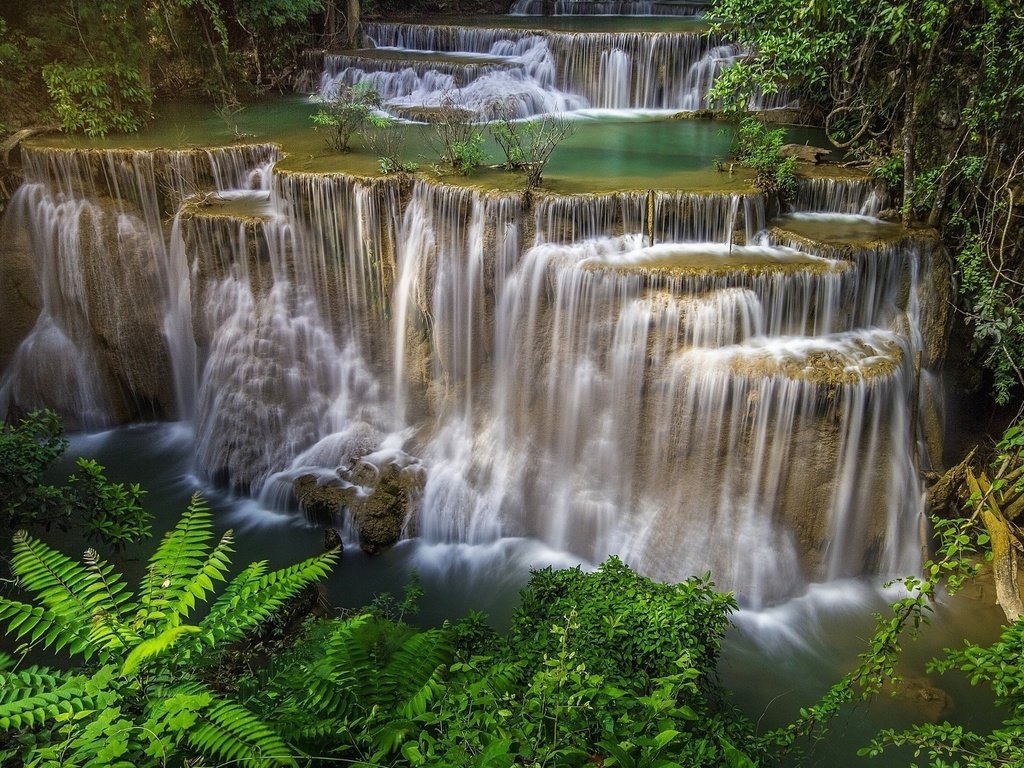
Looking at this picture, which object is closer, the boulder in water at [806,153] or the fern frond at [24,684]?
the fern frond at [24,684]

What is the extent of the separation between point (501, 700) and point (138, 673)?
1.56 meters

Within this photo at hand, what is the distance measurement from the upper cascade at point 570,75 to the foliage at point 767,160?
4158mm

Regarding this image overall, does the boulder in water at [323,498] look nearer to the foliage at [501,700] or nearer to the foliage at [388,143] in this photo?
the foliage at [501,700]

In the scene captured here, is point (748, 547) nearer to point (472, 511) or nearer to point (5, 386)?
point (472, 511)

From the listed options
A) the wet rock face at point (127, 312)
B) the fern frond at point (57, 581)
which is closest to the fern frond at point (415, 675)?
the fern frond at point (57, 581)

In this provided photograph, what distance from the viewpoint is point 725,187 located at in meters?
9.26

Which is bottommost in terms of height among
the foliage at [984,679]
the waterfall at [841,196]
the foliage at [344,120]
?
the foliage at [984,679]

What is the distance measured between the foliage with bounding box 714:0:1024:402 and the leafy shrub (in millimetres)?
10882

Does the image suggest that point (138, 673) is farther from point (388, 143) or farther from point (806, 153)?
point (806, 153)

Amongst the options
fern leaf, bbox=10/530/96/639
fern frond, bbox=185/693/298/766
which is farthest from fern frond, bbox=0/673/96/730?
fern frond, bbox=185/693/298/766

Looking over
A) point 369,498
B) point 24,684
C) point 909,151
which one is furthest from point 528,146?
point 24,684

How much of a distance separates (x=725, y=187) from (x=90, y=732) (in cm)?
894

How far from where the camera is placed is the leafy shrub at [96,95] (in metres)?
12.5

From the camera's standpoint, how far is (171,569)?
3.26 m
